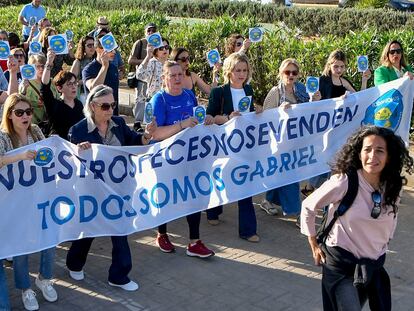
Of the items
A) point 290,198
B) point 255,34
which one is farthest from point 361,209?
point 255,34

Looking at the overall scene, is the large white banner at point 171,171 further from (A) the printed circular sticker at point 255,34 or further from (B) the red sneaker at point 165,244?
(A) the printed circular sticker at point 255,34

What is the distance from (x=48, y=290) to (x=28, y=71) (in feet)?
8.06

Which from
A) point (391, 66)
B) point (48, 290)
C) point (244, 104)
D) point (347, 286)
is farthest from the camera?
point (391, 66)

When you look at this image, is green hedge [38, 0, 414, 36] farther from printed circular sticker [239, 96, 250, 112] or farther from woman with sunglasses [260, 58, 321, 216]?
printed circular sticker [239, 96, 250, 112]

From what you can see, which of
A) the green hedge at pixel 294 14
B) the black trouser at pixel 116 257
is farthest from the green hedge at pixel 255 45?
the green hedge at pixel 294 14

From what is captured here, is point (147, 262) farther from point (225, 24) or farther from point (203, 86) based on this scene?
point (225, 24)

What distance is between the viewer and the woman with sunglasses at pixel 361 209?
4.50 meters

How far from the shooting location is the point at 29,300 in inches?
227

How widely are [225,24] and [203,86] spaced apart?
5.20m

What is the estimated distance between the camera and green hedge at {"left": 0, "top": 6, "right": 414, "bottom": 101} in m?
11.2

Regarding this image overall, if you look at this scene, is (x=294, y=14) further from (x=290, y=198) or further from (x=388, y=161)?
(x=388, y=161)

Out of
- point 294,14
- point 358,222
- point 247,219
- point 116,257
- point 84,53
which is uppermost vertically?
point 84,53

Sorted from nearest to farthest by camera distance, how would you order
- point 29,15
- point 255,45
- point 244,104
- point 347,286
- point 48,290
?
1. point 347,286
2. point 48,290
3. point 244,104
4. point 255,45
5. point 29,15

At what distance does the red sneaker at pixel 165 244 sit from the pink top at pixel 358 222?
2618mm
